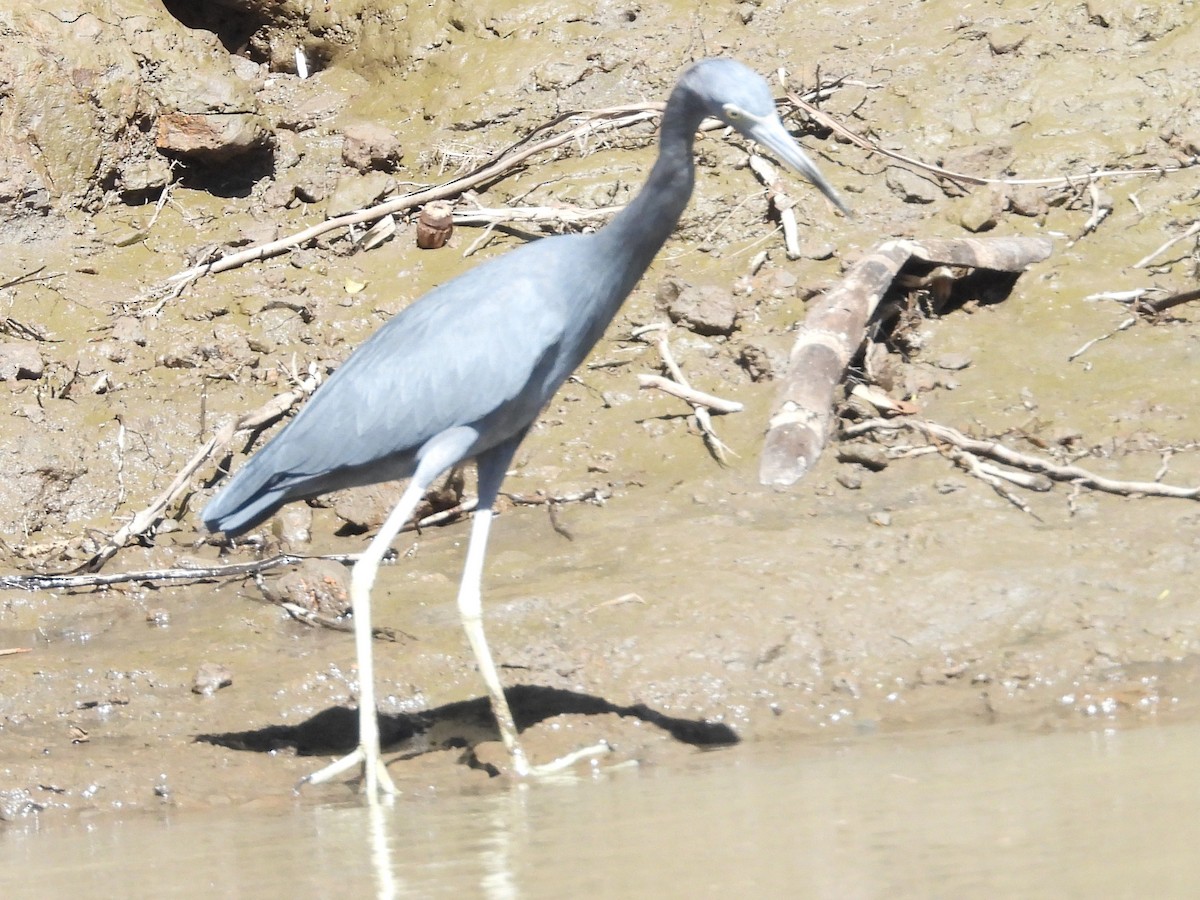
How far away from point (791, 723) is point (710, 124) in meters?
4.85

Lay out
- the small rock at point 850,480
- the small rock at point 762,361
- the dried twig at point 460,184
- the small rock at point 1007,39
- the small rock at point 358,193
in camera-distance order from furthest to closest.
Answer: the small rock at point 1007,39 < the small rock at point 358,193 < the dried twig at point 460,184 < the small rock at point 762,361 < the small rock at point 850,480

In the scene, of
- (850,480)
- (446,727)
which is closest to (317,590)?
(446,727)

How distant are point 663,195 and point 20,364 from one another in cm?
420

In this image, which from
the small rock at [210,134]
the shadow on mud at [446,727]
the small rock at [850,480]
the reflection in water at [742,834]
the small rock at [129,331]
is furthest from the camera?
the small rock at [210,134]

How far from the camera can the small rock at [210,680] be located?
5.06 m

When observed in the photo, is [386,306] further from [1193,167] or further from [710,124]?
[1193,167]

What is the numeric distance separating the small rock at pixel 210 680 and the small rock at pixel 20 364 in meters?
3.03

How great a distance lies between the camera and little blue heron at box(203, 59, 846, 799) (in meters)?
4.52

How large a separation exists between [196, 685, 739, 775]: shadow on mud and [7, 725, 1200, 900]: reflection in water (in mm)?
406

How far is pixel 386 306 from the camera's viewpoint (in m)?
8.05

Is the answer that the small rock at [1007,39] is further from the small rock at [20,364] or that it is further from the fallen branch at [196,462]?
the small rock at [20,364]

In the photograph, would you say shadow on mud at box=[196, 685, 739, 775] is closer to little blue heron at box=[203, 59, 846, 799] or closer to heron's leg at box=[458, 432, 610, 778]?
heron's leg at box=[458, 432, 610, 778]

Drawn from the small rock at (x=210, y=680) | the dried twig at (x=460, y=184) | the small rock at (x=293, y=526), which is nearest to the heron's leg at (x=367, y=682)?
the small rock at (x=210, y=680)

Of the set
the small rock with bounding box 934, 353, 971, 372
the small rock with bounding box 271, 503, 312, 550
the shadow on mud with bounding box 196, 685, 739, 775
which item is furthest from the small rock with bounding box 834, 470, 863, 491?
the small rock with bounding box 271, 503, 312, 550
